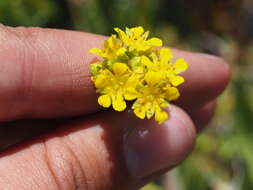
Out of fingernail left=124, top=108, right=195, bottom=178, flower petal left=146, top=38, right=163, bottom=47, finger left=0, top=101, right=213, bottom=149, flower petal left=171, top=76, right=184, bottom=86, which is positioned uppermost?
flower petal left=146, top=38, right=163, bottom=47

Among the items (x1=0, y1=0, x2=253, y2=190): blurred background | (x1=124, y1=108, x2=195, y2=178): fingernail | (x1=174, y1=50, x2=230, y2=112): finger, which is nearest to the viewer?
(x1=124, y1=108, x2=195, y2=178): fingernail

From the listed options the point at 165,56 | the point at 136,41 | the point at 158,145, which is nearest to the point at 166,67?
the point at 165,56

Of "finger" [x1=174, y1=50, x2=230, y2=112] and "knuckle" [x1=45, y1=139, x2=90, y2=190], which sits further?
"finger" [x1=174, y1=50, x2=230, y2=112]

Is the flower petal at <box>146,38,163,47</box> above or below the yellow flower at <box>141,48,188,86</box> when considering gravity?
above

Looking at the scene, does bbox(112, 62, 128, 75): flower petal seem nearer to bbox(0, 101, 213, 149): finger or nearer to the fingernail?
the fingernail

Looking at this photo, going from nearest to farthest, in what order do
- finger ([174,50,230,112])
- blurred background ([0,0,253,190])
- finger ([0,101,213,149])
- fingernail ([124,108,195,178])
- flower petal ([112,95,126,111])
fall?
flower petal ([112,95,126,111]) → fingernail ([124,108,195,178]) → finger ([0,101,213,149]) → finger ([174,50,230,112]) → blurred background ([0,0,253,190])

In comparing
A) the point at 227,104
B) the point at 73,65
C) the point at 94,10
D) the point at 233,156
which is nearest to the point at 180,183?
the point at 233,156

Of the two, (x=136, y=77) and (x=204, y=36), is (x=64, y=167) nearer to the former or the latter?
(x=136, y=77)

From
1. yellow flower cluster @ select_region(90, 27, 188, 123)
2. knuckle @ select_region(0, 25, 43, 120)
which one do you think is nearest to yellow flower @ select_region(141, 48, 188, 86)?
yellow flower cluster @ select_region(90, 27, 188, 123)

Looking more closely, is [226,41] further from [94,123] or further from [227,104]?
[94,123]
